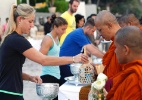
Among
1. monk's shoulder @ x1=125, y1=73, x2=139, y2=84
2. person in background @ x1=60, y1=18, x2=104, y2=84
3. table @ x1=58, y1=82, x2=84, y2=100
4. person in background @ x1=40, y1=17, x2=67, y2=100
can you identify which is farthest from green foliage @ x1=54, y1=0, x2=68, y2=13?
monk's shoulder @ x1=125, y1=73, x2=139, y2=84

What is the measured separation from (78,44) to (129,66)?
2812 mm

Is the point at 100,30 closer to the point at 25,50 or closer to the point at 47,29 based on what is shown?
the point at 25,50

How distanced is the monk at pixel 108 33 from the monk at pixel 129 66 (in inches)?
22.7

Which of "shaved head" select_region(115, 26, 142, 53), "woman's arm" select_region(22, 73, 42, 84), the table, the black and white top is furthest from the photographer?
the table

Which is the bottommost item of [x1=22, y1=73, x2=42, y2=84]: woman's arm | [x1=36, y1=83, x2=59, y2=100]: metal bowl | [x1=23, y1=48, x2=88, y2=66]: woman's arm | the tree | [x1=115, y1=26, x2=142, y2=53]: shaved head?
the tree

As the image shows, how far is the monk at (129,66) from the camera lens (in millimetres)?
2564

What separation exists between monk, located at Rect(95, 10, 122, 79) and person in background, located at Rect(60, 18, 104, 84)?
1.58m

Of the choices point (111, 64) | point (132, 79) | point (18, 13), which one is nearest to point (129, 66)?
point (132, 79)

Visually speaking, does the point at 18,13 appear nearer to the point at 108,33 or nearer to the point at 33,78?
the point at 33,78

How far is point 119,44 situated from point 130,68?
0.65 ft

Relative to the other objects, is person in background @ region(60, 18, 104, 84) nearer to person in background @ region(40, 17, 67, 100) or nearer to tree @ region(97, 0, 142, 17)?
person in background @ region(40, 17, 67, 100)

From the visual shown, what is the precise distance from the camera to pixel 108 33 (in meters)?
3.62

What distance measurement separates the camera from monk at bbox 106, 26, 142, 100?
8.41ft

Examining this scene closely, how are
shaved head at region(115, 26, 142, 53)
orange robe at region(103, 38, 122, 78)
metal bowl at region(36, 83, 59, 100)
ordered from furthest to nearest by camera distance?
1. metal bowl at region(36, 83, 59, 100)
2. orange robe at region(103, 38, 122, 78)
3. shaved head at region(115, 26, 142, 53)
